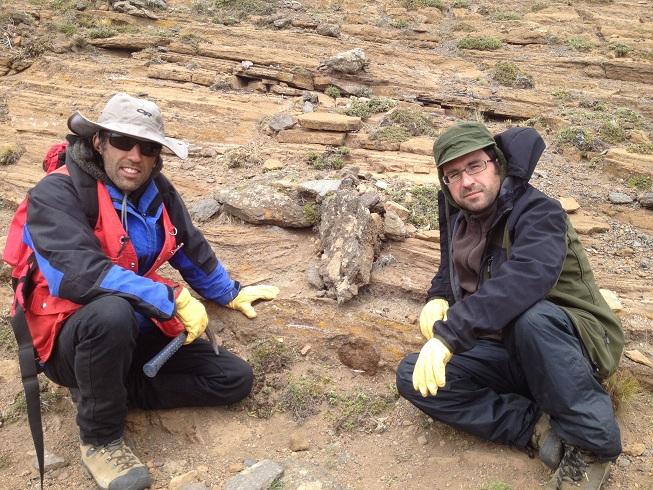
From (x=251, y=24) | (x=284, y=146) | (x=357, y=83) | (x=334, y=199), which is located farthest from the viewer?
(x=251, y=24)

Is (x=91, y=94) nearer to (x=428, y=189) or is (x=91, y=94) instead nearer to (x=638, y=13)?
(x=428, y=189)

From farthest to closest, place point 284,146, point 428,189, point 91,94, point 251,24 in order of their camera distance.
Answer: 1. point 251,24
2. point 91,94
3. point 284,146
4. point 428,189

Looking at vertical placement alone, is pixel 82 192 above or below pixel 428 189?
above

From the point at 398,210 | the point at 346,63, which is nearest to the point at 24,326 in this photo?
the point at 398,210

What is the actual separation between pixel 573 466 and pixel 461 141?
193 centimetres

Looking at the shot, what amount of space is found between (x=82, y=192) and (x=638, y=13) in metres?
19.1

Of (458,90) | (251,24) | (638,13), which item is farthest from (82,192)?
(638,13)

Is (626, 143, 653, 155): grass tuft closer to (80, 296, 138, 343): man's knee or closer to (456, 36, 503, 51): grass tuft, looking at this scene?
(456, 36, 503, 51): grass tuft

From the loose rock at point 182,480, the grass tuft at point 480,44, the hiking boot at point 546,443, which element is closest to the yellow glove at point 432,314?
the hiking boot at point 546,443

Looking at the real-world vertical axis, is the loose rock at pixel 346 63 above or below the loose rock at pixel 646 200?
above

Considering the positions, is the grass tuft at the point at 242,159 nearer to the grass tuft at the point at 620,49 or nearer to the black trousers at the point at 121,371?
the black trousers at the point at 121,371

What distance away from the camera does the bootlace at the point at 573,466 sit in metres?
3.01

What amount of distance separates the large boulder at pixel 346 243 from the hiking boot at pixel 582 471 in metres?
2.13

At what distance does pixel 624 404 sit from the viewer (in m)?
3.69
